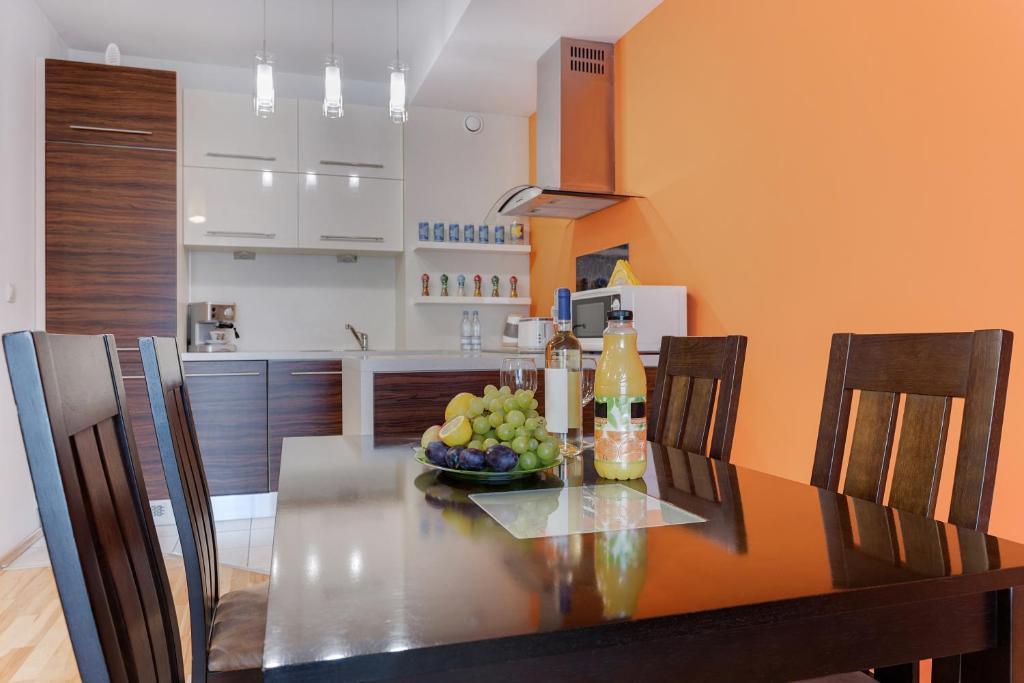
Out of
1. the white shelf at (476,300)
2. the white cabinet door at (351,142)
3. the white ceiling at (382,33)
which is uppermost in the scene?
the white ceiling at (382,33)

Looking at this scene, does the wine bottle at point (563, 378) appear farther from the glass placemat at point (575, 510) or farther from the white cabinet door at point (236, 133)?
the white cabinet door at point (236, 133)

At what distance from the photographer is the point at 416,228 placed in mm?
4508

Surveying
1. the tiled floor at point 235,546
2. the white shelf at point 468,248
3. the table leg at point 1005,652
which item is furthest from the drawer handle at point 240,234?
the table leg at point 1005,652

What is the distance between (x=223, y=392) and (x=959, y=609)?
345 centimetres

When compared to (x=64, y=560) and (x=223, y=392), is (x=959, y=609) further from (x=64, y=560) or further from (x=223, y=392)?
(x=223, y=392)

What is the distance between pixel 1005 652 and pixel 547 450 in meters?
0.61

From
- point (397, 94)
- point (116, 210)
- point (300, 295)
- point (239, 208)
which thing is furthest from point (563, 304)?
point (300, 295)

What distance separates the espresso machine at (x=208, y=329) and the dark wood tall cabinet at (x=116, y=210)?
423 mm

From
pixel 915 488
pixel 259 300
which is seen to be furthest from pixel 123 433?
pixel 259 300

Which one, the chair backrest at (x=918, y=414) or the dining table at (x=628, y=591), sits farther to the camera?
the chair backrest at (x=918, y=414)

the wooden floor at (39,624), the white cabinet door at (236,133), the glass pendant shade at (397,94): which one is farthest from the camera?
the white cabinet door at (236,133)

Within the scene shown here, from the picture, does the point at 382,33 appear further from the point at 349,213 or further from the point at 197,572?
the point at 197,572

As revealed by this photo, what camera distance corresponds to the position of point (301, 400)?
3678 mm

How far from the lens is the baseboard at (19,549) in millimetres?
3003
